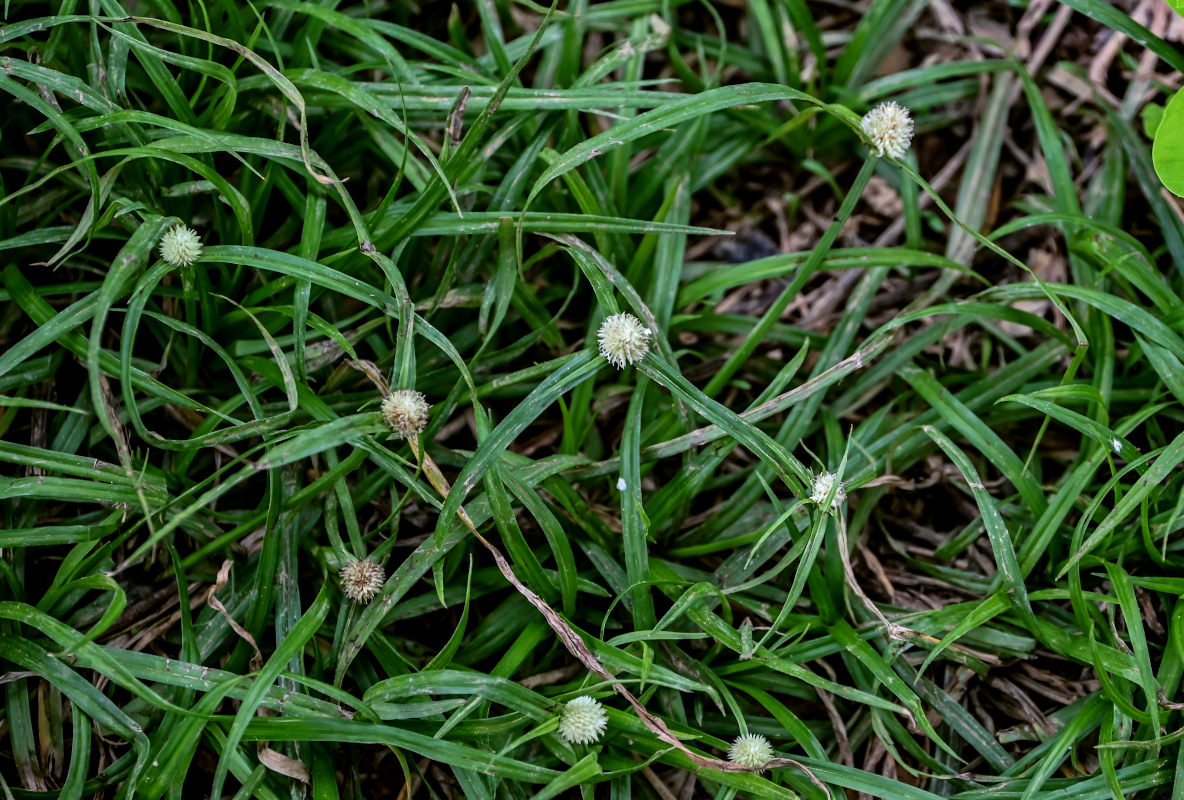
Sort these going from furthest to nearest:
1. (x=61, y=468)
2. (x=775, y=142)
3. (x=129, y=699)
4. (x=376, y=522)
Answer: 1. (x=775, y=142)
2. (x=376, y=522)
3. (x=129, y=699)
4. (x=61, y=468)

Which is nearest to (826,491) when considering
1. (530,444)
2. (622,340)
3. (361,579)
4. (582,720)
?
(622,340)

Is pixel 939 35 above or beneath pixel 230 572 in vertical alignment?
above

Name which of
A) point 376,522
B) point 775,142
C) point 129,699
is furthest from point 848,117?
point 129,699

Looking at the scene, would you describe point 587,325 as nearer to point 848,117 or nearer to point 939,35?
point 848,117

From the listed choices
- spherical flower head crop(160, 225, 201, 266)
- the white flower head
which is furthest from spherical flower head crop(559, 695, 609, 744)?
spherical flower head crop(160, 225, 201, 266)

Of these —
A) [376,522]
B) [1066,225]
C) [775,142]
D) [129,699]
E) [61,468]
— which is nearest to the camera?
[61,468]

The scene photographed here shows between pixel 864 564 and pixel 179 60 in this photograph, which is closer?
pixel 179 60
